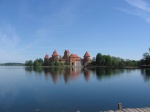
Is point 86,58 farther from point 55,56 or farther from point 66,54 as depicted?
point 55,56

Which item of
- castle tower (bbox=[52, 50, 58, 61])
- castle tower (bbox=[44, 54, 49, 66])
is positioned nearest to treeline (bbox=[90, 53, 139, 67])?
castle tower (bbox=[52, 50, 58, 61])

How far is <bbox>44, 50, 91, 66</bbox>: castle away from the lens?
142875 millimetres

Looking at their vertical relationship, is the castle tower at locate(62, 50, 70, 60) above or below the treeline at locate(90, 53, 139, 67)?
above

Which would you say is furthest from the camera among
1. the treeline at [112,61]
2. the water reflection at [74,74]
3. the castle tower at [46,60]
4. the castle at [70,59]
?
the castle tower at [46,60]

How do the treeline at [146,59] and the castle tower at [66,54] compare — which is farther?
the castle tower at [66,54]

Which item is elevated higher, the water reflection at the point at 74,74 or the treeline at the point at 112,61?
the treeline at the point at 112,61

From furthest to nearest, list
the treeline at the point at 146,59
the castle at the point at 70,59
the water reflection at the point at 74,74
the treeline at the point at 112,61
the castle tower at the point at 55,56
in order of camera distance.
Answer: the castle at the point at 70,59 < the castle tower at the point at 55,56 < the treeline at the point at 112,61 < the treeline at the point at 146,59 < the water reflection at the point at 74,74

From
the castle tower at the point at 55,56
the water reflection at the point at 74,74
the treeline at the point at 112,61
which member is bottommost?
the water reflection at the point at 74,74

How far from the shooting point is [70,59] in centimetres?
14400

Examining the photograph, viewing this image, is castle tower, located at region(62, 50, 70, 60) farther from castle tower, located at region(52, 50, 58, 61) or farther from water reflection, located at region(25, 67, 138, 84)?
water reflection, located at region(25, 67, 138, 84)

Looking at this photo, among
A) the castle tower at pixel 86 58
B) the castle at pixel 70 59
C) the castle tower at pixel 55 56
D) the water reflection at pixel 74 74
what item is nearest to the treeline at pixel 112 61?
the castle tower at pixel 86 58

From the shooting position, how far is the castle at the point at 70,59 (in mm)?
142875

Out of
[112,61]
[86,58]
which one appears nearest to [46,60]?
[86,58]

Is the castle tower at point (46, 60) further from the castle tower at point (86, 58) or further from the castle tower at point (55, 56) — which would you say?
the castle tower at point (86, 58)
